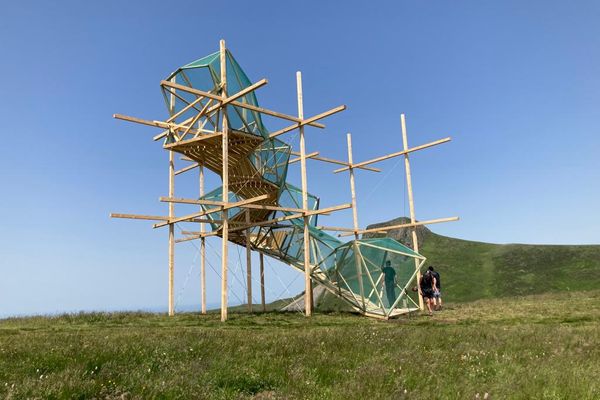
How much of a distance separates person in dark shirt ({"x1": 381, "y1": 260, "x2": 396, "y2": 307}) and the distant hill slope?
92.3 feet

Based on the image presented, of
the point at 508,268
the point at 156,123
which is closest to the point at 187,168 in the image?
the point at 156,123

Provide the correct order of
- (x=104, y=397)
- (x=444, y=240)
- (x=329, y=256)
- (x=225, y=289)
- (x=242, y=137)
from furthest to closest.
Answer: (x=444, y=240), (x=329, y=256), (x=242, y=137), (x=225, y=289), (x=104, y=397)

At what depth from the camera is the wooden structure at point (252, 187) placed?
20.6m

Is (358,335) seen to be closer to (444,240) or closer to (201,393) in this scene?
(201,393)

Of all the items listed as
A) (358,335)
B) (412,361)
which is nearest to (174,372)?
(412,361)

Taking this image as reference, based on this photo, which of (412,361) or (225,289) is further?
(225,289)

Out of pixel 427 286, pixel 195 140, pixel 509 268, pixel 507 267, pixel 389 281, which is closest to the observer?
pixel 195 140

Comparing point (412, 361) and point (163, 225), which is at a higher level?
point (163, 225)

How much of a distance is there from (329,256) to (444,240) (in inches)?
1868

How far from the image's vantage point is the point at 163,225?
22.6m

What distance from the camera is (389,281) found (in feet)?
70.3

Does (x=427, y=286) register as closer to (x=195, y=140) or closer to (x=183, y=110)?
(x=195, y=140)

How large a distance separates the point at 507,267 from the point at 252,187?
134 ft

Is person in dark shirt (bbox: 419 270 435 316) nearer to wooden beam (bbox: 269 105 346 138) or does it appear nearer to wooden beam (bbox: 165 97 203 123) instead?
wooden beam (bbox: 269 105 346 138)
